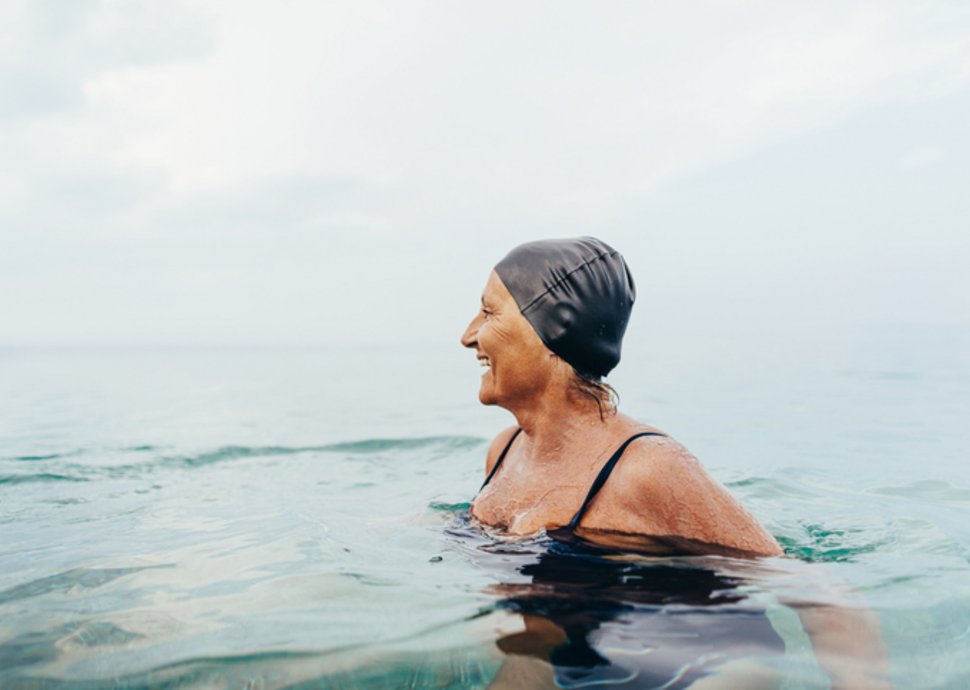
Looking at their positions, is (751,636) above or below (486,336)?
below

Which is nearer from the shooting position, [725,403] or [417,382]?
[725,403]

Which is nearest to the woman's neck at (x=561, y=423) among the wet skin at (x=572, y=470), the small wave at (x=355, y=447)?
the wet skin at (x=572, y=470)

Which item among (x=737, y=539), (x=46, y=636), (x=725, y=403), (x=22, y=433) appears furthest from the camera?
(x=725, y=403)

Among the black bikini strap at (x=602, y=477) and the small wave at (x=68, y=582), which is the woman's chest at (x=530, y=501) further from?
the small wave at (x=68, y=582)

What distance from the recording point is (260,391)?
1975 cm

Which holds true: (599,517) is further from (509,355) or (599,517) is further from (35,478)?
(35,478)

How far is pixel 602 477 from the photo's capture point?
333 cm

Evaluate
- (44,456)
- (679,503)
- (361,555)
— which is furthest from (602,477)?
(44,456)

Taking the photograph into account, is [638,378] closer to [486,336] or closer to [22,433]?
[22,433]

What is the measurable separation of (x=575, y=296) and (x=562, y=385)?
0.40m

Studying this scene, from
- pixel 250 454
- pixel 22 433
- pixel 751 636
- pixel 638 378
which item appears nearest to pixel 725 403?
pixel 638 378

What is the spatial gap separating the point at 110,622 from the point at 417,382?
1923 centimetres

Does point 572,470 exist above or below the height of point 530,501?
above

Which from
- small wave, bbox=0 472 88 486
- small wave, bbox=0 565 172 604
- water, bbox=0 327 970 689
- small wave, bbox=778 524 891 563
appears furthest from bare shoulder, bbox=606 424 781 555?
small wave, bbox=0 472 88 486
